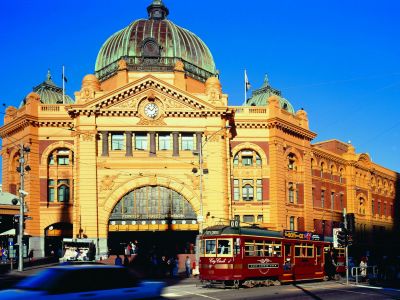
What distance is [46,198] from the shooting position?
62.1 m

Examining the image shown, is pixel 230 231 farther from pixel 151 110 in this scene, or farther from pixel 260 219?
pixel 260 219

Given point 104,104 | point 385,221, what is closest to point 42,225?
A: point 104,104

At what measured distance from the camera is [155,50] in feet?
225

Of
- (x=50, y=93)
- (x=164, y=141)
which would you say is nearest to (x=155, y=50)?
(x=164, y=141)

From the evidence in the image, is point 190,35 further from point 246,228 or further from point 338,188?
point 246,228

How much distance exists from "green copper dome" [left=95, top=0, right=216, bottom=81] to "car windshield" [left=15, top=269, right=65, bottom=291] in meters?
51.1

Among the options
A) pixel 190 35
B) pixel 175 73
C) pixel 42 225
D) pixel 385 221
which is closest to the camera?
pixel 42 225

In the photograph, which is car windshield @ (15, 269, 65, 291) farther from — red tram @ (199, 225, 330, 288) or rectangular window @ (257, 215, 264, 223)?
rectangular window @ (257, 215, 264, 223)

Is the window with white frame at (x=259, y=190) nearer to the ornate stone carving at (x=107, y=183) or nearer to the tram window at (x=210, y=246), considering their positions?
the ornate stone carving at (x=107, y=183)

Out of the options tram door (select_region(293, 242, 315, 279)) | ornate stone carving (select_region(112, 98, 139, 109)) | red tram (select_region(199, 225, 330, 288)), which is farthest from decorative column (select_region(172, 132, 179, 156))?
red tram (select_region(199, 225, 330, 288))

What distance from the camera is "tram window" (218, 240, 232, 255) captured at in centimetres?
3553

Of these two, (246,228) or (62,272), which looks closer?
(62,272)

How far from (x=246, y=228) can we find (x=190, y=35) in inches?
1633

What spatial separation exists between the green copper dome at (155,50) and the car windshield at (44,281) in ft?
168
